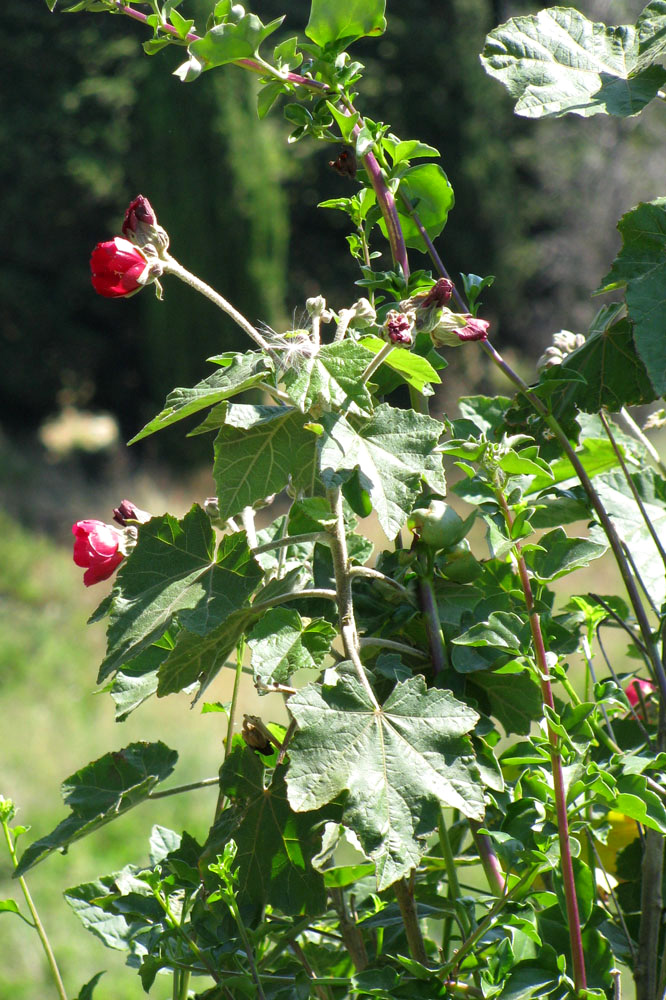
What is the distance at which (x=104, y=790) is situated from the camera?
562 mm

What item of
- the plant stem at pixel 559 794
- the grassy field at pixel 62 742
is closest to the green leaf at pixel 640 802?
the plant stem at pixel 559 794

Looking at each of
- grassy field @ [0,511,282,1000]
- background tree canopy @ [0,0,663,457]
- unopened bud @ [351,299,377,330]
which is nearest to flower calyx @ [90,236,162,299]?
unopened bud @ [351,299,377,330]

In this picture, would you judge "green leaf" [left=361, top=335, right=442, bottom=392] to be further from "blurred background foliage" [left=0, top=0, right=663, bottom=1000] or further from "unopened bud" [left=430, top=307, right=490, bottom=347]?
"blurred background foliage" [left=0, top=0, right=663, bottom=1000]

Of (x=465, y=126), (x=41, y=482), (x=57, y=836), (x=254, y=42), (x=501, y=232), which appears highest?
(x=254, y=42)

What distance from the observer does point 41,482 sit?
5980 mm

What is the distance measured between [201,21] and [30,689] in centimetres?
377

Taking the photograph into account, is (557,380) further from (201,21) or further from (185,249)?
(185,249)

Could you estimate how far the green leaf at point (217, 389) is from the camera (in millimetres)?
420

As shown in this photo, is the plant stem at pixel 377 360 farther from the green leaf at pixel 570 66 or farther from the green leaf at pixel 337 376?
the green leaf at pixel 570 66

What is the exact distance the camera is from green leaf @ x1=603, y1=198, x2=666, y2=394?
496 millimetres

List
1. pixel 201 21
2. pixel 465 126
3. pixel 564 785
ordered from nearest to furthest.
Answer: pixel 564 785 → pixel 201 21 → pixel 465 126

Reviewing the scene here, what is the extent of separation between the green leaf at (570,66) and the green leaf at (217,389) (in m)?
0.19

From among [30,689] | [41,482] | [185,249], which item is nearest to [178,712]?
[30,689]

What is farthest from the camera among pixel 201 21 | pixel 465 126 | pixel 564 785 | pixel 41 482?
pixel 465 126
